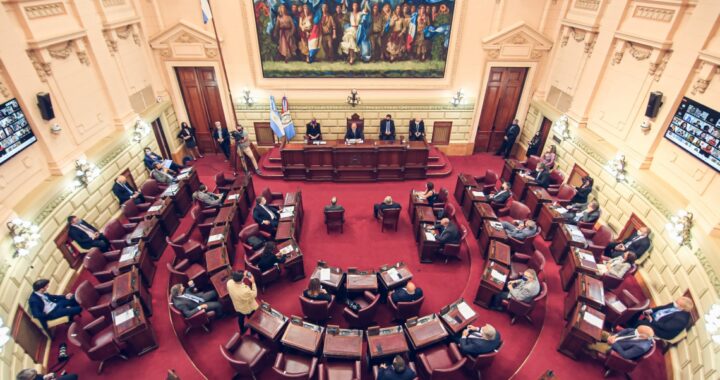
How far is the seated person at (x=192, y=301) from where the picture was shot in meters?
6.40

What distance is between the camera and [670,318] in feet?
19.6

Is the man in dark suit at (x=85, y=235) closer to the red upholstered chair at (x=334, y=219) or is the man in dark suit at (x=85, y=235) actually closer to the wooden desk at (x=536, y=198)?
the red upholstered chair at (x=334, y=219)

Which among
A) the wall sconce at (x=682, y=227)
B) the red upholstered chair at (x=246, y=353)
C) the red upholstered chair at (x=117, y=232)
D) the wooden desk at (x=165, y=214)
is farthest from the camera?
the wooden desk at (x=165, y=214)

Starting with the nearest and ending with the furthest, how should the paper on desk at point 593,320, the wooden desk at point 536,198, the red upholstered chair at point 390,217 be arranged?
A: the paper on desk at point 593,320 → the red upholstered chair at point 390,217 → the wooden desk at point 536,198

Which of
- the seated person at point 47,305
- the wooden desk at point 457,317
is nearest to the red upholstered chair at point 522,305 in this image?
the wooden desk at point 457,317

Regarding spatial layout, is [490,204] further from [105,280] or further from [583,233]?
[105,280]

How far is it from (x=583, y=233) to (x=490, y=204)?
2.26 m

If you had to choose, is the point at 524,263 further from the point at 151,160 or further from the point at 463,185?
the point at 151,160

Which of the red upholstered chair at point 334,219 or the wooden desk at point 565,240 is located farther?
the red upholstered chair at point 334,219

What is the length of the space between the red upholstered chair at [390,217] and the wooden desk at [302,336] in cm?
367

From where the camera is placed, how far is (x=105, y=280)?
7.29m

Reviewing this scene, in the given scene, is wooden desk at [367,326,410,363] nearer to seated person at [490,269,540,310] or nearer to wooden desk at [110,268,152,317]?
seated person at [490,269,540,310]

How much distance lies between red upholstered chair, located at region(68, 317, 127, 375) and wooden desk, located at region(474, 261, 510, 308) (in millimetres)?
6669

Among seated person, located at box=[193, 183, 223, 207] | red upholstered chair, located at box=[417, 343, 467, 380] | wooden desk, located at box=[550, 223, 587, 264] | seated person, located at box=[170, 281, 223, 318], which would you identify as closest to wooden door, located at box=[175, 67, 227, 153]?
seated person, located at box=[193, 183, 223, 207]
